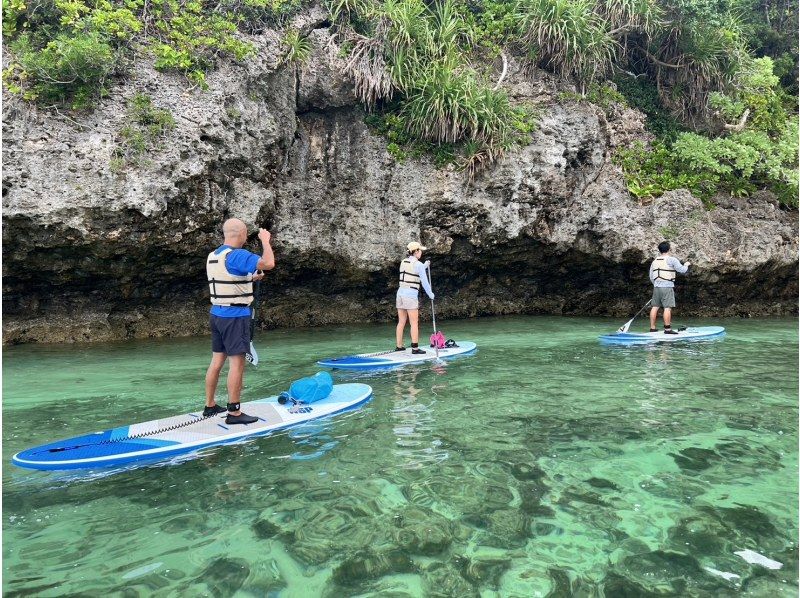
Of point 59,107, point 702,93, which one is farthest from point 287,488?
point 702,93

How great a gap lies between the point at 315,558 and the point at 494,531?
3.34ft

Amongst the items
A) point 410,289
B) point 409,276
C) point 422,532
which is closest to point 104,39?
point 409,276

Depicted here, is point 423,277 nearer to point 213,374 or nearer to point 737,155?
point 213,374

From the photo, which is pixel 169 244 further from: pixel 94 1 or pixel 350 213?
pixel 94 1

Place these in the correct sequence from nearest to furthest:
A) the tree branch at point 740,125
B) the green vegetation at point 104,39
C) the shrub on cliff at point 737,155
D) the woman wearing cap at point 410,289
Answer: the woman wearing cap at point 410,289
the green vegetation at point 104,39
the shrub on cliff at point 737,155
the tree branch at point 740,125

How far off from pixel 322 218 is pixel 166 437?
855 cm

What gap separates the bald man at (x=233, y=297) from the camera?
4902 millimetres

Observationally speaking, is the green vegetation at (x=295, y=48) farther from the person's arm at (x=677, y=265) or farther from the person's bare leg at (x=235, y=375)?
the person's arm at (x=677, y=265)

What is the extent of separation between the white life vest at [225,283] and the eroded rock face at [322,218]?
5.48 meters

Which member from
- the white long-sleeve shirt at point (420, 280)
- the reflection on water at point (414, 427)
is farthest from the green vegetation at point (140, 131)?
the reflection on water at point (414, 427)

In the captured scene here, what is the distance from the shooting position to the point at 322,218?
492 inches

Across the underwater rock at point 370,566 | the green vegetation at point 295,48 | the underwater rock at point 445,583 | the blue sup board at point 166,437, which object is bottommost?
the underwater rock at point 445,583

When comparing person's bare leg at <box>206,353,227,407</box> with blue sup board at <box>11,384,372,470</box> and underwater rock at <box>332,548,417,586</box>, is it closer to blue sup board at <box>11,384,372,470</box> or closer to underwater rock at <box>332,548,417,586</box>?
blue sup board at <box>11,384,372,470</box>

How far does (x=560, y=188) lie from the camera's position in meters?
13.2
